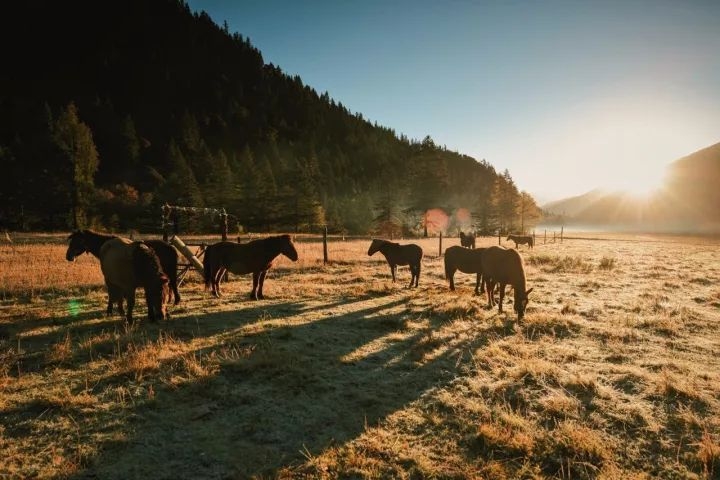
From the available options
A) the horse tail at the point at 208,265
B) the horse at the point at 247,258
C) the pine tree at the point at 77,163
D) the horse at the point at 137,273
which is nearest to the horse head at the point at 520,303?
the horse at the point at 247,258

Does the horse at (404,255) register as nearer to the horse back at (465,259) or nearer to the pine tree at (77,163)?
the horse back at (465,259)

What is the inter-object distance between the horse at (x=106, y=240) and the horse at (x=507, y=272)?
9818 millimetres

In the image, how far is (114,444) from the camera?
13.8 ft

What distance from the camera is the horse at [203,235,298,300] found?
11703mm

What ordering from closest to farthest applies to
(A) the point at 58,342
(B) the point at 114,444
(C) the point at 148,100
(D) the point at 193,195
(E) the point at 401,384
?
1. (B) the point at 114,444
2. (E) the point at 401,384
3. (A) the point at 58,342
4. (D) the point at 193,195
5. (C) the point at 148,100

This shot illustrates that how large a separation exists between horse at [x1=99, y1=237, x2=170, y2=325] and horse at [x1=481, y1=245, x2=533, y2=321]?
370 inches

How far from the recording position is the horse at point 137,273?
27.1ft

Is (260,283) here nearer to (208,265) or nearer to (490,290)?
(208,265)

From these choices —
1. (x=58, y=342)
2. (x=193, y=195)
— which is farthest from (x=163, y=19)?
(x=58, y=342)

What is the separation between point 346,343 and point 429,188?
164ft

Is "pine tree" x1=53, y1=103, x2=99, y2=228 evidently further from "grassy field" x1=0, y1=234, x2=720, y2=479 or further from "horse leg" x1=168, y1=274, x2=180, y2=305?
"horse leg" x1=168, y1=274, x2=180, y2=305

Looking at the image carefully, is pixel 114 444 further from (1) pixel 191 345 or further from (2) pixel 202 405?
(1) pixel 191 345

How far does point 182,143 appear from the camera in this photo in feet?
346

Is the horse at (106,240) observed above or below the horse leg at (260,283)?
above
